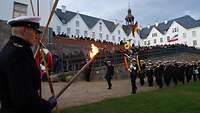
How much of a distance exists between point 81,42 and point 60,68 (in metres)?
14.1

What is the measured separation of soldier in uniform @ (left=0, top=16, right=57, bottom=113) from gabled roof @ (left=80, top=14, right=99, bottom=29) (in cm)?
8606

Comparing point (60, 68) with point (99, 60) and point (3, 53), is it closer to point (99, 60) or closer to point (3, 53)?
point (99, 60)

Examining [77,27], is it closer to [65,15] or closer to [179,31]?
[65,15]

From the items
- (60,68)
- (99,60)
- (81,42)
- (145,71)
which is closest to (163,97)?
(145,71)

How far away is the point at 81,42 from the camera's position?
45250 millimetres

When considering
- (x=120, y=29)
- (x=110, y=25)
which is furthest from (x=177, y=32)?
(x=110, y=25)

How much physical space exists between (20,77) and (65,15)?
8113 centimetres

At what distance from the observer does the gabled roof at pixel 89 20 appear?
90.6 metres

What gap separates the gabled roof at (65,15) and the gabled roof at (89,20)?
4.41 m

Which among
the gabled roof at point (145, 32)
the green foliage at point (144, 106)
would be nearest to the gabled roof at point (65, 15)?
the gabled roof at point (145, 32)

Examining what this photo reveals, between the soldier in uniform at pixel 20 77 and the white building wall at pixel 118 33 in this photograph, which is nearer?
the soldier in uniform at pixel 20 77

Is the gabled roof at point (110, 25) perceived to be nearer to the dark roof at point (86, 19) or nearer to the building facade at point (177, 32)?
the dark roof at point (86, 19)

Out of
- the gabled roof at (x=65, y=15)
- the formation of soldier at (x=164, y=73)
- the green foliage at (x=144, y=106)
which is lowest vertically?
the green foliage at (x=144, y=106)

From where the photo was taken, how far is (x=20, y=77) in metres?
3.81
